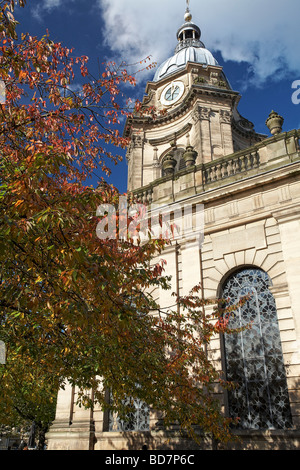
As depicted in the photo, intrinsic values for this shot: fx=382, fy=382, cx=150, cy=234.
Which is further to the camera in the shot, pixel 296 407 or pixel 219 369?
pixel 219 369

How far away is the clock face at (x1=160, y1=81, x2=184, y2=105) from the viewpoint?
27.8 meters

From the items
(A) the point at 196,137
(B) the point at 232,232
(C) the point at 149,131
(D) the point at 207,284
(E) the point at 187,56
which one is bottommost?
(D) the point at 207,284

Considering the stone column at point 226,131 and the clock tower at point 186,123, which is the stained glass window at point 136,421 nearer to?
the clock tower at point 186,123

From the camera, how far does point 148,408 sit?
1275 centimetres

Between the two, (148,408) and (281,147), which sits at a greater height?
(281,147)

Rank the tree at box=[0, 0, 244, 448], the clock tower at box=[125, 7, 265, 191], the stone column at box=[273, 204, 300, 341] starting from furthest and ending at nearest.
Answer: the clock tower at box=[125, 7, 265, 191]
the stone column at box=[273, 204, 300, 341]
the tree at box=[0, 0, 244, 448]

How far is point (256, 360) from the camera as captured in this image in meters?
11.4

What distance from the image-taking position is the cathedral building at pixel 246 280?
10680 millimetres

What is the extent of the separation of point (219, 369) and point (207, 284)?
275 cm

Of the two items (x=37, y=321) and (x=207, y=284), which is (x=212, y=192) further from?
(x=37, y=321)

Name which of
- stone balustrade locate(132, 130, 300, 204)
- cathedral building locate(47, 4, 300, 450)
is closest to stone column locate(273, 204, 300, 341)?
cathedral building locate(47, 4, 300, 450)

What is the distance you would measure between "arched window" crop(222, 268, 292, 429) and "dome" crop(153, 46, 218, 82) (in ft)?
72.7

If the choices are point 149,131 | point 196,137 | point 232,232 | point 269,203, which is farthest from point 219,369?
point 149,131

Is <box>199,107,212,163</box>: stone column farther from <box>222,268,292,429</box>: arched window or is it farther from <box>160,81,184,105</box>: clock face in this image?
<box>222,268,292,429</box>: arched window
